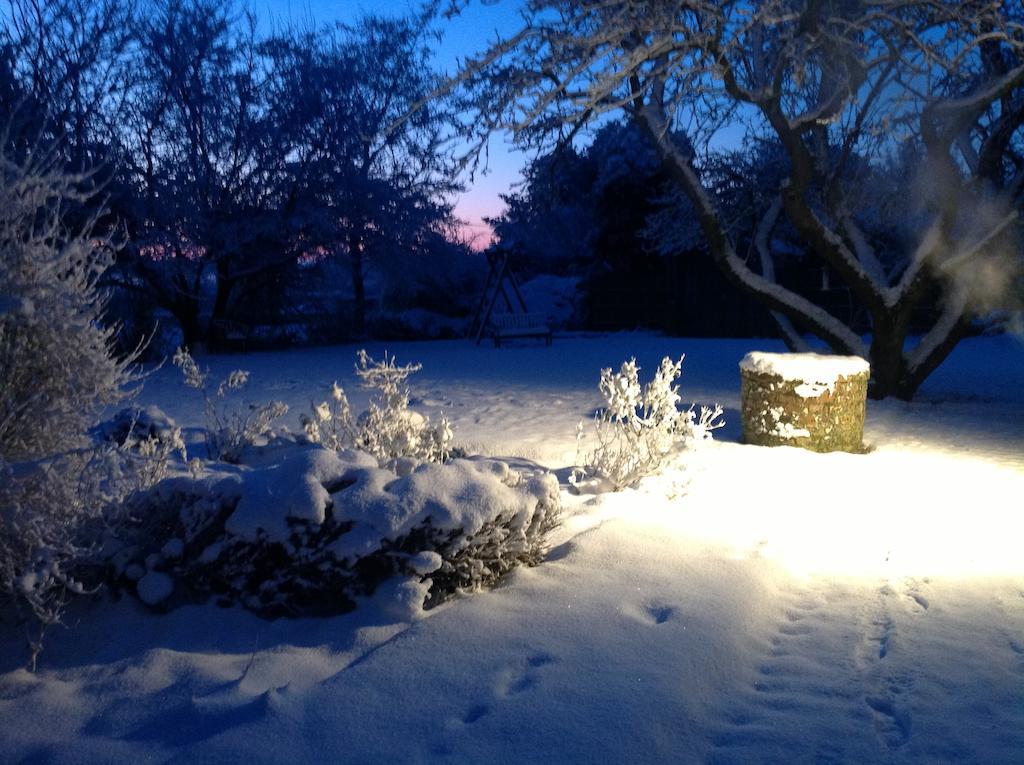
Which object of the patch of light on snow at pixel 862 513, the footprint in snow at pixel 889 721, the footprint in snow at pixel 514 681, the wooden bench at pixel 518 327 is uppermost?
the wooden bench at pixel 518 327

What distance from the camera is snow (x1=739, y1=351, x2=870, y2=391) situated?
5.82m

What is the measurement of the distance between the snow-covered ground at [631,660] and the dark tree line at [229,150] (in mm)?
12040

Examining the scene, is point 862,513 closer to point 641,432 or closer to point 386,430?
point 641,432

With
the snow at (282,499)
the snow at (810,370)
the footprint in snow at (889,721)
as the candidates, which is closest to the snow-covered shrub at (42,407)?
the snow at (282,499)

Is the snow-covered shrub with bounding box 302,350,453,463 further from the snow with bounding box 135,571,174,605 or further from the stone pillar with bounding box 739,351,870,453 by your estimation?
the stone pillar with bounding box 739,351,870,453

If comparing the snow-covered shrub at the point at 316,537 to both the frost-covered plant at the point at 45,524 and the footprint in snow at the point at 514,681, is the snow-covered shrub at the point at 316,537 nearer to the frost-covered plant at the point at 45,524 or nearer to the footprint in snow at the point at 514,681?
the frost-covered plant at the point at 45,524

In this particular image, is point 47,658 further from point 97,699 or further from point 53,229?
point 53,229

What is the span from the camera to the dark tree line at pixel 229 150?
13.8 metres

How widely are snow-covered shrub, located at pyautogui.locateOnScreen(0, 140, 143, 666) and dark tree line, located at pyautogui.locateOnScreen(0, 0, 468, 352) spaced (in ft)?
38.2

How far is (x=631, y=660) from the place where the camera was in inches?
101

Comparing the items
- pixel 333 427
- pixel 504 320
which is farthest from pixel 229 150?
pixel 333 427

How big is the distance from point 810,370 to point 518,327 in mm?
11475

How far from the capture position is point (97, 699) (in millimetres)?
2438

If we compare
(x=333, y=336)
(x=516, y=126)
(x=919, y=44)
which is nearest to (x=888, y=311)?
(x=919, y=44)
